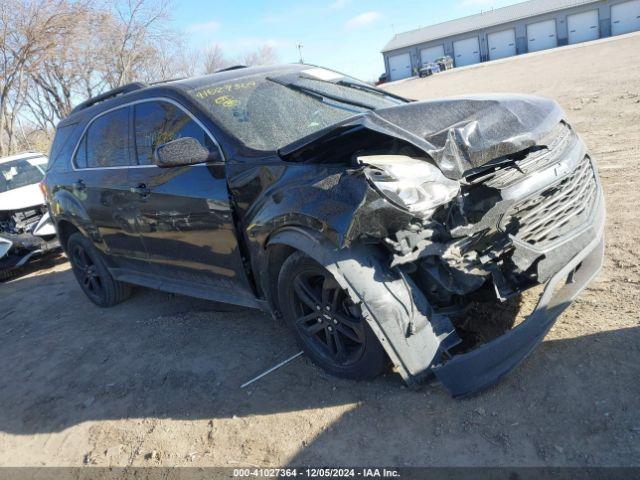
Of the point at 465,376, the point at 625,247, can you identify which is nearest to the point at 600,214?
the point at 625,247

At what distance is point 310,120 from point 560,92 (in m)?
12.3

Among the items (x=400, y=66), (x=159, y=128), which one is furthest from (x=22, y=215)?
(x=400, y=66)

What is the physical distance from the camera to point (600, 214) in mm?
3188

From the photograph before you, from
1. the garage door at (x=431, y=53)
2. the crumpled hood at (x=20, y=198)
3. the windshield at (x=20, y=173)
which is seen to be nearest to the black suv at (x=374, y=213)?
the crumpled hood at (x=20, y=198)

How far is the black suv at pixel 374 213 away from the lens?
2.62m

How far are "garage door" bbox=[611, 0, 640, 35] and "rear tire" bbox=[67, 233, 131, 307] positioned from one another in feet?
180

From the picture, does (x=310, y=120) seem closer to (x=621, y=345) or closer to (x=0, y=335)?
(x=621, y=345)

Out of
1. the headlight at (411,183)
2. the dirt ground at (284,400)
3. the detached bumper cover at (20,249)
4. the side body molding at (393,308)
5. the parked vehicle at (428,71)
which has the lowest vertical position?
the parked vehicle at (428,71)

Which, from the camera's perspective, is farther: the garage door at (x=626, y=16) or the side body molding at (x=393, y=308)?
the garage door at (x=626, y=16)

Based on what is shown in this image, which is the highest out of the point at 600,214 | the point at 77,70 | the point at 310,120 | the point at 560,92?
the point at 77,70

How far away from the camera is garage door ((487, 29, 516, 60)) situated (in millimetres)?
52406

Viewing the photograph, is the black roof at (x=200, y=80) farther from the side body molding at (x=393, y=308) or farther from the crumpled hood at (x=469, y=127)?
the side body molding at (x=393, y=308)

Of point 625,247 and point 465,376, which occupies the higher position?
point 465,376

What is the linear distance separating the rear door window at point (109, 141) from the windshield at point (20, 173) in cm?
484
